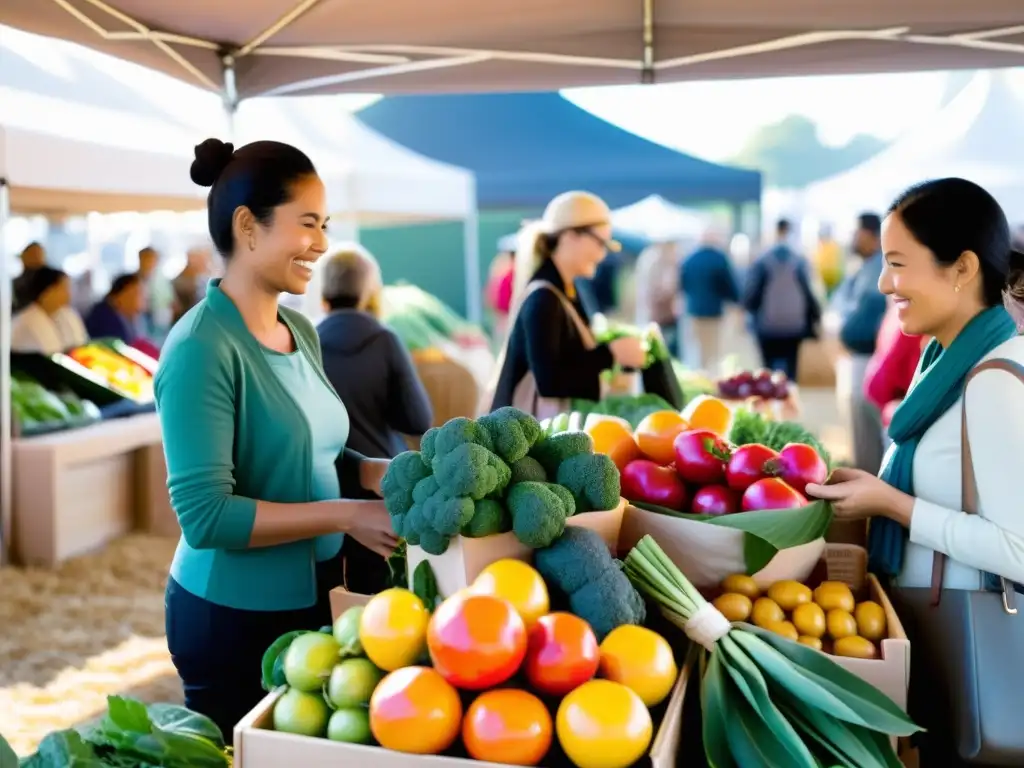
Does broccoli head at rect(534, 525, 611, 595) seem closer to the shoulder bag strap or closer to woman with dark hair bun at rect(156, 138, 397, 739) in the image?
woman with dark hair bun at rect(156, 138, 397, 739)

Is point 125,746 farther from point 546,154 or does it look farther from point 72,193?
point 546,154

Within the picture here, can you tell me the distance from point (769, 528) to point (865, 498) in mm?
182

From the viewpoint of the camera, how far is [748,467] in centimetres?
183

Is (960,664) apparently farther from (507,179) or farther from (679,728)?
(507,179)

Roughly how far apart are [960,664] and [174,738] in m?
1.16

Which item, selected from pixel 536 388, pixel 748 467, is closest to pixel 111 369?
pixel 536 388

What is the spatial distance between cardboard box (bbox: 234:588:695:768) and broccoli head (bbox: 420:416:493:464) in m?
0.39

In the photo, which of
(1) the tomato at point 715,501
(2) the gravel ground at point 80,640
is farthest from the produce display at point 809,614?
(2) the gravel ground at point 80,640

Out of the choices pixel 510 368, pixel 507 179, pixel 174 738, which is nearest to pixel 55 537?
pixel 510 368

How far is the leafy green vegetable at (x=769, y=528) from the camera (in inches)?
66.1

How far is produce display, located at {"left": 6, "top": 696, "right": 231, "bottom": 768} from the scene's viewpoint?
1.38 metres

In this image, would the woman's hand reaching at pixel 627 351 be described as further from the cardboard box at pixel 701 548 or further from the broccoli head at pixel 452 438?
the broccoli head at pixel 452 438

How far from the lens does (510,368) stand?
3844 millimetres

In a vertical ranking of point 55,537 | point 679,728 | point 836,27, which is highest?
point 836,27
